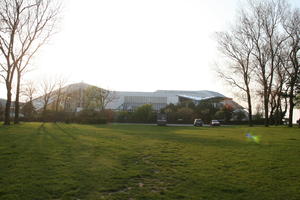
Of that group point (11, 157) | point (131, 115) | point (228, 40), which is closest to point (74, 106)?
point (131, 115)

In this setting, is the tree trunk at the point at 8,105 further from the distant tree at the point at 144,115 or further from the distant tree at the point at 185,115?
the distant tree at the point at 185,115

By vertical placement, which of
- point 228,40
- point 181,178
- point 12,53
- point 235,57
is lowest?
point 181,178

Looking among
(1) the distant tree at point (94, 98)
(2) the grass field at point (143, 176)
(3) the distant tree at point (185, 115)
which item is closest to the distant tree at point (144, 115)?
(3) the distant tree at point (185, 115)

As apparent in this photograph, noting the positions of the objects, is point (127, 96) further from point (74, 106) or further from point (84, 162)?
point (84, 162)

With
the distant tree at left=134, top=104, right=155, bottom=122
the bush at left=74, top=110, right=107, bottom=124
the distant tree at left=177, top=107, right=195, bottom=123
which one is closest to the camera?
the bush at left=74, top=110, right=107, bottom=124

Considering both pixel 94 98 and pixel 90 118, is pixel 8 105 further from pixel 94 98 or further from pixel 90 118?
pixel 94 98

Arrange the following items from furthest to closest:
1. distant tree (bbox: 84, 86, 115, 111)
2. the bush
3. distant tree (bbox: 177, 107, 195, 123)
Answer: distant tree (bbox: 177, 107, 195, 123) < distant tree (bbox: 84, 86, 115, 111) < the bush

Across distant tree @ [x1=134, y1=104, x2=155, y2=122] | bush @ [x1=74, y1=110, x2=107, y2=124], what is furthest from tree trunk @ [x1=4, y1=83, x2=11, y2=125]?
distant tree @ [x1=134, y1=104, x2=155, y2=122]

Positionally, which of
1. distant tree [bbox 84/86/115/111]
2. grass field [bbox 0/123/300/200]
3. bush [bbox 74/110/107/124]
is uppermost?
distant tree [bbox 84/86/115/111]

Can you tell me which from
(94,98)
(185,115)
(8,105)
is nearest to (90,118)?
(94,98)

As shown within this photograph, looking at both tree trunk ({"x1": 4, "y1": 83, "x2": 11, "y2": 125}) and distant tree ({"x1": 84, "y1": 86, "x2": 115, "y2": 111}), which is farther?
distant tree ({"x1": 84, "y1": 86, "x2": 115, "y2": 111})

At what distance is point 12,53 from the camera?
82.4 ft

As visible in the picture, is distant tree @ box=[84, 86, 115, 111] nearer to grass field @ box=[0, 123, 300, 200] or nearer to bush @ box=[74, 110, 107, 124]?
bush @ box=[74, 110, 107, 124]

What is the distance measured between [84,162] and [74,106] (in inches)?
2831
